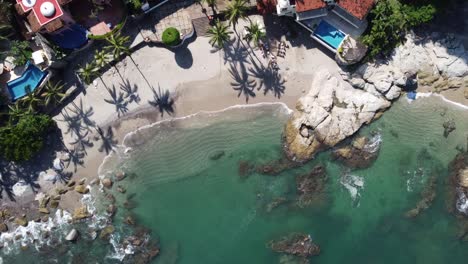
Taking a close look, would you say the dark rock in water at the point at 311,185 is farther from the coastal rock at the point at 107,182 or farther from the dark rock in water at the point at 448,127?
the coastal rock at the point at 107,182

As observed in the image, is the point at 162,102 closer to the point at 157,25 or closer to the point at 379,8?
the point at 157,25

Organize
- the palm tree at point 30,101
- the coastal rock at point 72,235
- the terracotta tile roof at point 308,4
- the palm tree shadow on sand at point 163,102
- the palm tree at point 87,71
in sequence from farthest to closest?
the coastal rock at point 72,235, the palm tree shadow on sand at point 163,102, the palm tree at point 30,101, the palm tree at point 87,71, the terracotta tile roof at point 308,4

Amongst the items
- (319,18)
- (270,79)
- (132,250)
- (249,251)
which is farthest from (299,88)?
(132,250)

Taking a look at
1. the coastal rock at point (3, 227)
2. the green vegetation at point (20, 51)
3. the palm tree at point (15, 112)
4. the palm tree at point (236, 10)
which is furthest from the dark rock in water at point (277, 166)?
the coastal rock at point (3, 227)

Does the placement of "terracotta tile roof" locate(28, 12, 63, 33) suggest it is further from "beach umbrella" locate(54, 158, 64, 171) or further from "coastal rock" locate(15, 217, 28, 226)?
"coastal rock" locate(15, 217, 28, 226)

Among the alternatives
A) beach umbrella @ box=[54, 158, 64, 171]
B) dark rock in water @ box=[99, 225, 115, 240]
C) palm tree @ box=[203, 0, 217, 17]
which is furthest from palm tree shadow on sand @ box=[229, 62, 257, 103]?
beach umbrella @ box=[54, 158, 64, 171]
